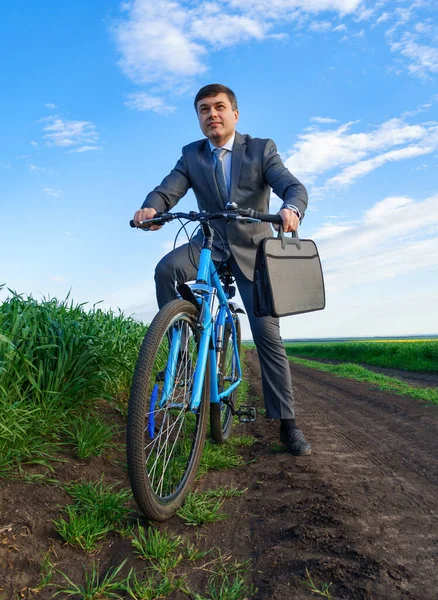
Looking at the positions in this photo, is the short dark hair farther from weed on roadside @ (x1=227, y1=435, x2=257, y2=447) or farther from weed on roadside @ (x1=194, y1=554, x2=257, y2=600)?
weed on roadside @ (x1=194, y1=554, x2=257, y2=600)

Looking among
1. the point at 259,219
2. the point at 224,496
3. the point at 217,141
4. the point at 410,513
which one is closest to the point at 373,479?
the point at 410,513

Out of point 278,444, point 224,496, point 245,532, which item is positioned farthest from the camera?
point 278,444

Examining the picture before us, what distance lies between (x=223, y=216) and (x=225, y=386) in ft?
6.52

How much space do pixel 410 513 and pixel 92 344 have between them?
2662mm

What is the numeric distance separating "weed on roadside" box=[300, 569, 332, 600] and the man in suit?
200cm

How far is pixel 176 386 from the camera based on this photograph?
10.2 ft

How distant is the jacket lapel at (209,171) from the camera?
3908 millimetres

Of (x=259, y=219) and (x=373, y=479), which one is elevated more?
(x=259, y=219)

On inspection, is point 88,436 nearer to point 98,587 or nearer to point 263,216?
point 98,587

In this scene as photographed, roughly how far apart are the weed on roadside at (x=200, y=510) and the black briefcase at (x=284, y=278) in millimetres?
1213

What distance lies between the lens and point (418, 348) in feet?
60.2

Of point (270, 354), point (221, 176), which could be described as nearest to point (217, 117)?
point (221, 176)

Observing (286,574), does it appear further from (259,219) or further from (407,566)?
(259,219)

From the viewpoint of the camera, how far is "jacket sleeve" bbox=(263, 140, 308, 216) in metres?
3.55
